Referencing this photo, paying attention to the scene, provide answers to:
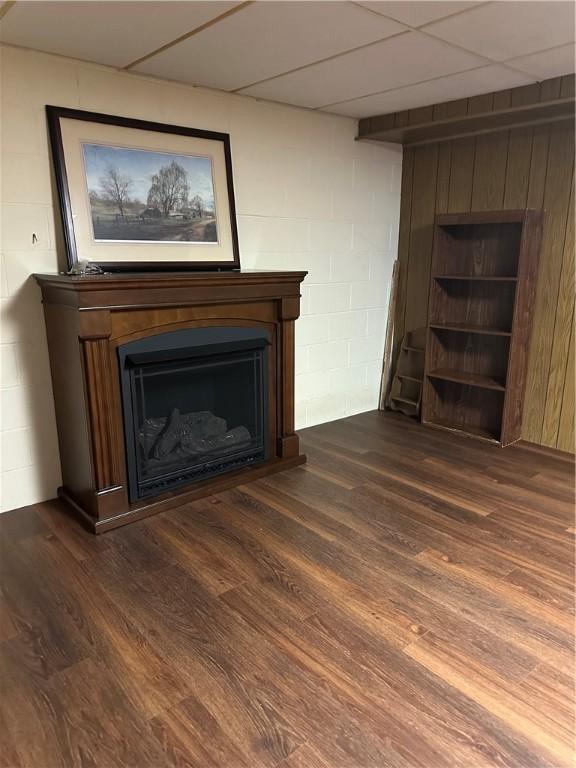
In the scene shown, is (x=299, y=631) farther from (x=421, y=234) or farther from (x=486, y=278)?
(x=421, y=234)

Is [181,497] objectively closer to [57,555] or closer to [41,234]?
[57,555]

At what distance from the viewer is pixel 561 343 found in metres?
3.43

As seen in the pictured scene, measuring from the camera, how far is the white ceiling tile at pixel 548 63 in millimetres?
2414

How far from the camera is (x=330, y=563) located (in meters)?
2.28

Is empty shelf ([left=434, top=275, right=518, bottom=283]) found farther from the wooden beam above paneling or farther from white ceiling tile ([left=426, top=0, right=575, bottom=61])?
white ceiling tile ([left=426, top=0, right=575, bottom=61])

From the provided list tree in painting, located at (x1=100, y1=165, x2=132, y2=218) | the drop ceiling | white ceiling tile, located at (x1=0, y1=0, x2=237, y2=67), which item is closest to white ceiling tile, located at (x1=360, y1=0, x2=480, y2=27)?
the drop ceiling

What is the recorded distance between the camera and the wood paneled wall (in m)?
3.25

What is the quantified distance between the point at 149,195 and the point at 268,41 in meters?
0.95

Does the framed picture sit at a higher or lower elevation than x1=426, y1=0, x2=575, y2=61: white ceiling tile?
lower

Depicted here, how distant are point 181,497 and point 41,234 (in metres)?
1.44

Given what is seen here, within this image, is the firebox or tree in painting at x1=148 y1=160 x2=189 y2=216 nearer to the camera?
the firebox

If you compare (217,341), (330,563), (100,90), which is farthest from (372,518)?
(100,90)

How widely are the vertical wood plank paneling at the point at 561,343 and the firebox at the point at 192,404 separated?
187 centimetres

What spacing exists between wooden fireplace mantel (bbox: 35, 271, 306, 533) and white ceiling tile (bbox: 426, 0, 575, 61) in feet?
4.46
